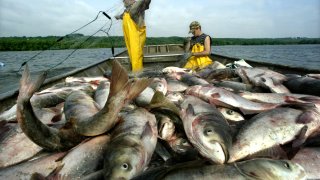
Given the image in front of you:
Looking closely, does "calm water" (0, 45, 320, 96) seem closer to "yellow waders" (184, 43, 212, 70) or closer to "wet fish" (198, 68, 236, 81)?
"yellow waders" (184, 43, 212, 70)

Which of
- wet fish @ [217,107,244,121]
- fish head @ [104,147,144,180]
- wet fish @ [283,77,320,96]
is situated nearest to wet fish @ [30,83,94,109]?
wet fish @ [217,107,244,121]

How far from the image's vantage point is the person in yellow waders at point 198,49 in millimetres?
9492

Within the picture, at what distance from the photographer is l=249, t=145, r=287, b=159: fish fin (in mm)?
2625

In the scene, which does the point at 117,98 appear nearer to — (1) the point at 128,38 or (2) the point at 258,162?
(2) the point at 258,162

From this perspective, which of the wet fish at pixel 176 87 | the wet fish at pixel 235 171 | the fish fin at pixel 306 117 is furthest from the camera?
the wet fish at pixel 176 87

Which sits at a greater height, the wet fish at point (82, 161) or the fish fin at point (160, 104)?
the fish fin at point (160, 104)

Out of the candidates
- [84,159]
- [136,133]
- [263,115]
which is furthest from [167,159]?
[263,115]

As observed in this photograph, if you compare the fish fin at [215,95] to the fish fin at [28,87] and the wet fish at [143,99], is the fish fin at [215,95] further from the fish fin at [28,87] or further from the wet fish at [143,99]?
the fish fin at [28,87]

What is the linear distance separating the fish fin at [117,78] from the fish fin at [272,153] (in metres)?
1.39

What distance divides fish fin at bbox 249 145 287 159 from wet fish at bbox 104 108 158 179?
93 cm

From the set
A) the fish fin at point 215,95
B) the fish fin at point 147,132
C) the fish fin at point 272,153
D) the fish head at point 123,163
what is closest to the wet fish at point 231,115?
the fish fin at point 215,95

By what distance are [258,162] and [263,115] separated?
1125 millimetres

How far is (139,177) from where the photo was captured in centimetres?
215

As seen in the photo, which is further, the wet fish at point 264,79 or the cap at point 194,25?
the cap at point 194,25
